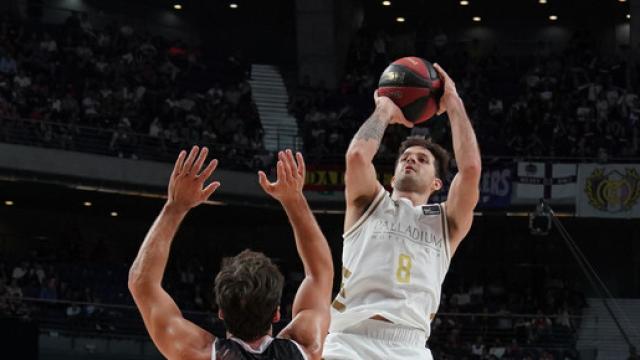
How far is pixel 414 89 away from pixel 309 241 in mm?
2439

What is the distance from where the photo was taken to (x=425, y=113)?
6223 millimetres

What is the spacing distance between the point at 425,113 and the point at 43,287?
18.1m

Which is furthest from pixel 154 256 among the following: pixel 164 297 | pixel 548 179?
pixel 548 179

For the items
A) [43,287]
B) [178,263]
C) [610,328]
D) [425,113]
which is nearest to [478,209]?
[610,328]

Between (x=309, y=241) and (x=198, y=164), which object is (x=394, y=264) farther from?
(x=198, y=164)

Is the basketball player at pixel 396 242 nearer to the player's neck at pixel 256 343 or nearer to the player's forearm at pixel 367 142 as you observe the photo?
the player's forearm at pixel 367 142

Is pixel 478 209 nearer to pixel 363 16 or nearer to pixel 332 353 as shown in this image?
pixel 363 16

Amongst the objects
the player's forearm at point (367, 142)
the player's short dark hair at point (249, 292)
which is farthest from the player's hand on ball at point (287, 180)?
the player's forearm at point (367, 142)

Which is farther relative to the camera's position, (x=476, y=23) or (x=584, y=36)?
(x=476, y=23)

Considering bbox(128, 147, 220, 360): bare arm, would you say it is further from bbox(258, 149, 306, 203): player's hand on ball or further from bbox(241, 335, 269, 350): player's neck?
bbox(258, 149, 306, 203): player's hand on ball

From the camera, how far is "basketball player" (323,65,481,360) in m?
5.79

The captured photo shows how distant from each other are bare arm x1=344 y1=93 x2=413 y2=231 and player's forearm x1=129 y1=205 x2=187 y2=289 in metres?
2.26

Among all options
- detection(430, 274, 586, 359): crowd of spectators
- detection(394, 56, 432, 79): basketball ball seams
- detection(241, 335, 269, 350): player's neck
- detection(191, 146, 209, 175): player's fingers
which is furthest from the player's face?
detection(430, 274, 586, 359): crowd of spectators

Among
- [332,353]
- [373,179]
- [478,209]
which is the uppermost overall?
[373,179]
